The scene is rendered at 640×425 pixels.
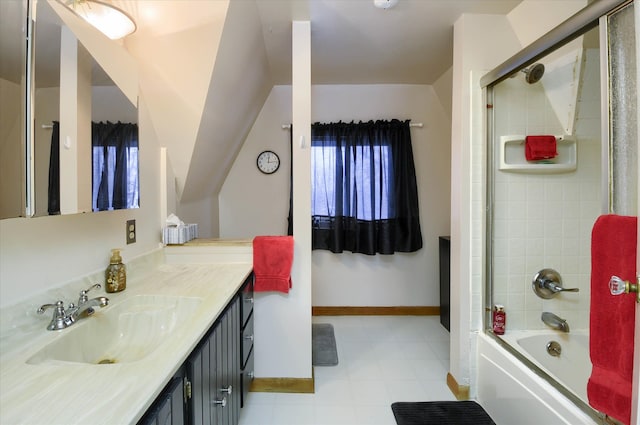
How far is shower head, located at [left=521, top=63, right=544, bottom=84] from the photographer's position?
5.78 feet

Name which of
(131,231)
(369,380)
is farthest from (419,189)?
→ (131,231)

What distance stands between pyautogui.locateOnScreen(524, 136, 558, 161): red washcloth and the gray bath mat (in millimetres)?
2000

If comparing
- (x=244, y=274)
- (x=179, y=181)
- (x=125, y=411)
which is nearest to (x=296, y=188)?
(x=244, y=274)

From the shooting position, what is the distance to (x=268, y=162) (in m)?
3.26

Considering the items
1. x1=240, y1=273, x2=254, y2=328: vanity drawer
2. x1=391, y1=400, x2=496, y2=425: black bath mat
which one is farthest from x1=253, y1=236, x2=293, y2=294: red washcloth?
x1=391, y1=400, x2=496, y2=425: black bath mat

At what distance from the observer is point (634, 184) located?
1045mm

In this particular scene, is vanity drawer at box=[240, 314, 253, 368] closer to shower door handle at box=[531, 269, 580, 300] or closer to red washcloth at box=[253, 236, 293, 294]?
red washcloth at box=[253, 236, 293, 294]

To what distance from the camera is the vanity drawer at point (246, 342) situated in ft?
5.47

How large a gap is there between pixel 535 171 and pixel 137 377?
2.25 meters

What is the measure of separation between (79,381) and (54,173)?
2.26 ft

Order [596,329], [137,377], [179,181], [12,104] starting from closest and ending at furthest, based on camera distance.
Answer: [137,377] < [12,104] < [596,329] < [179,181]

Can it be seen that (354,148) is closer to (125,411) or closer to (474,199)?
(474,199)

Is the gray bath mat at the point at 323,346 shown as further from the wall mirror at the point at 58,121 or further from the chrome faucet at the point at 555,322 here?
the wall mirror at the point at 58,121

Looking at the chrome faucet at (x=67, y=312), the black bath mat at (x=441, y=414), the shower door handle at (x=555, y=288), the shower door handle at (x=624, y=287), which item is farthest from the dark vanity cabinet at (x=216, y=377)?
the shower door handle at (x=555, y=288)
